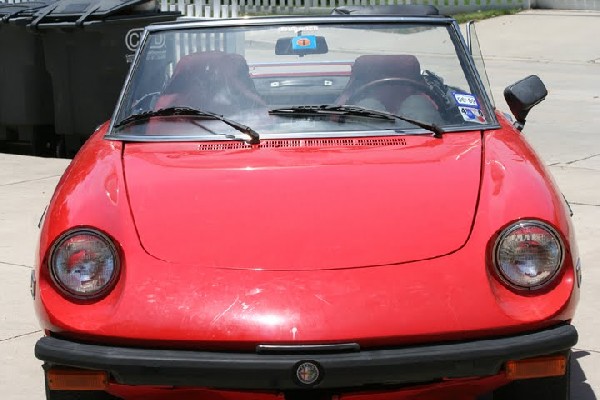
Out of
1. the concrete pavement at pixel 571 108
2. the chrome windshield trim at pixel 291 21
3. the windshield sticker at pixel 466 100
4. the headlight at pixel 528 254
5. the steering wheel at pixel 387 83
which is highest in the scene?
the chrome windshield trim at pixel 291 21

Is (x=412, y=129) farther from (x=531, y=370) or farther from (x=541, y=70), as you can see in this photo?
(x=541, y=70)

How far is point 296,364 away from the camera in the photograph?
131 inches

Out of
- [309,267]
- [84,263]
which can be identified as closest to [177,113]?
[84,263]

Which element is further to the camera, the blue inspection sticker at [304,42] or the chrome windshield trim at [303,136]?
the blue inspection sticker at [304,42]

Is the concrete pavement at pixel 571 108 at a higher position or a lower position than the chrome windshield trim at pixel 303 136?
lower

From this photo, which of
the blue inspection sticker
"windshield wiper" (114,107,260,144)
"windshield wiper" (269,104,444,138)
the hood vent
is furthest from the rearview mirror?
the hood vent

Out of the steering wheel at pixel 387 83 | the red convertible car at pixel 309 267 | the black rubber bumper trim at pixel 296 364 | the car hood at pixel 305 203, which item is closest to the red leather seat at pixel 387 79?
the steering wheel at pixel 387 83

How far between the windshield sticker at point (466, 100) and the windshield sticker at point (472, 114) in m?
0.03

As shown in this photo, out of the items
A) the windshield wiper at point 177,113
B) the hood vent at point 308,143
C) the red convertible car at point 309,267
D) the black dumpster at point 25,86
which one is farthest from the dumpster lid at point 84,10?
the hood vent at point 308,143

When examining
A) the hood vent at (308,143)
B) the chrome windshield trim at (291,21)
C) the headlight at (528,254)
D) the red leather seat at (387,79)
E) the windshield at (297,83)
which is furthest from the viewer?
the chrome windshield trim at (291,21)

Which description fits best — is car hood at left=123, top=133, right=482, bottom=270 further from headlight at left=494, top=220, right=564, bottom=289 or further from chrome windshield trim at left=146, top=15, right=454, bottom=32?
chrome windshield trim at left=146, top=15, right=454, bottom=32

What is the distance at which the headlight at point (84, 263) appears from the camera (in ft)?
11.7

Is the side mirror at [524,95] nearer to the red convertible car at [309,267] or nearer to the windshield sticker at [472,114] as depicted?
the windshield sticker at [472,114]

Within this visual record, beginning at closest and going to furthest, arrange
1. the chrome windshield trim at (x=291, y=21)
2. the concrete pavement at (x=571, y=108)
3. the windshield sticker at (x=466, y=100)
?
the windshield sticker at (x=466, y=100) → the chrome windshield trim at (x=291, y=21) → the concrete pavement at (x=571, y=108)
